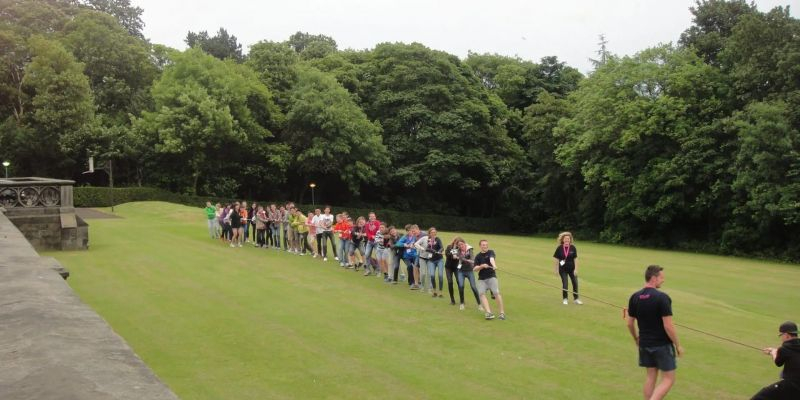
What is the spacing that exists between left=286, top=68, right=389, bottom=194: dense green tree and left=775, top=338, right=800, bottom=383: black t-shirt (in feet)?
149

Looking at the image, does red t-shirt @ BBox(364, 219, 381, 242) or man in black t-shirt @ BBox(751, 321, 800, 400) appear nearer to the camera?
man in black t-shirt @ BBox(751, 321, 800, 400)

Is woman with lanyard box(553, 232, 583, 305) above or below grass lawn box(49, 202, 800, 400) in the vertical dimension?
above

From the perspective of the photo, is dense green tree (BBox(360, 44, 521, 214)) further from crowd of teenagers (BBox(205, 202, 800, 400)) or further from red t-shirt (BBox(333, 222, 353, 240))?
red t-shirt (BBox(333, 222, 353, 240))

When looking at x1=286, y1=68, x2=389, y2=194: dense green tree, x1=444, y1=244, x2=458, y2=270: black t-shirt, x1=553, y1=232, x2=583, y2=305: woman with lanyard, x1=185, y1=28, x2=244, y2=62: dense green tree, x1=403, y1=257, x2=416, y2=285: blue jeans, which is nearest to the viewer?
x1=444, y1=244, x2=458, y2=270: black t-shirt

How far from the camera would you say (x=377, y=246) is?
20453mm

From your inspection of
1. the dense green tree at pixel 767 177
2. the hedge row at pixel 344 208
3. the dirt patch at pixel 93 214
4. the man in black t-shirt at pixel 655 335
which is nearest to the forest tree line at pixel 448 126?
the dense green tree at pixel 767 177

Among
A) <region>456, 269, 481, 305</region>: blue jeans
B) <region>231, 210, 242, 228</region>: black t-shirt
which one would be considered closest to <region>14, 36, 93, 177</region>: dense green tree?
<region>231, 210, 242, 228</region>: black t-shirt

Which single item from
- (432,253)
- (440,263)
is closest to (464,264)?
(432,253)

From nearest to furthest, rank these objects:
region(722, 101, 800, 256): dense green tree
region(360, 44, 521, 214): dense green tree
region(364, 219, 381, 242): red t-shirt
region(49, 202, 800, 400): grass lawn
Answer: region(49, 202, 800, 400): grass lawn → region(364, 219, 381, 242): red t-shirt → region(722, 101, 800, 256): dense green tree → region(360, 44, 521, 214): dense green tree

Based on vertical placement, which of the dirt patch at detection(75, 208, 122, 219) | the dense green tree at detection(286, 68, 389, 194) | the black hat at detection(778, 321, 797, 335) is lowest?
the black hat at detection(778, 321, 797, 335)

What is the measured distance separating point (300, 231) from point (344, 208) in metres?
30.6

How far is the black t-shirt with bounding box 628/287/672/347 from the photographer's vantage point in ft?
27.7

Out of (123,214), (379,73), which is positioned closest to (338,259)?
(123,214)

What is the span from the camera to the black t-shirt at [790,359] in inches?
296
